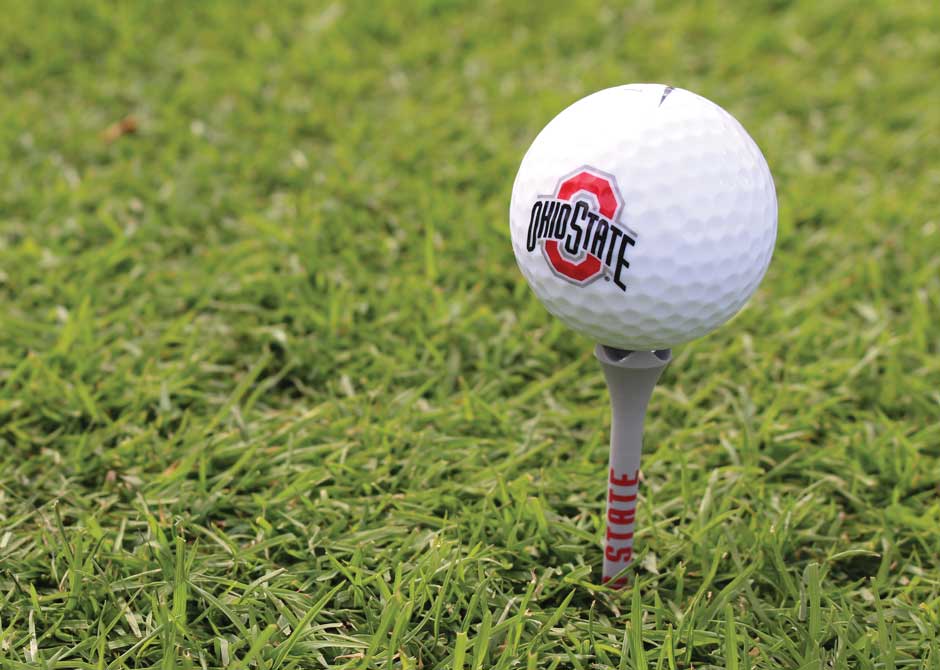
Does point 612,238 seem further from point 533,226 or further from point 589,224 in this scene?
point 533,226

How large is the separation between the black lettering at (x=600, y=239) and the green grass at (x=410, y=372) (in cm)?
73

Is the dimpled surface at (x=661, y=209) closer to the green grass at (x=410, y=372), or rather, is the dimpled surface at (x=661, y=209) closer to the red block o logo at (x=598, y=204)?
the red block o logo at (x=598, y=204)

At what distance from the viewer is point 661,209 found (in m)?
1.69

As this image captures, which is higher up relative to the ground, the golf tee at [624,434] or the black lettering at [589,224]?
the black lettering at [589,224]

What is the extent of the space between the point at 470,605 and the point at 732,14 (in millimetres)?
3638

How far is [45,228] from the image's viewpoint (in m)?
3.27

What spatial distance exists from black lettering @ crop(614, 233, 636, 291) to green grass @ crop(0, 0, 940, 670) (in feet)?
2.19

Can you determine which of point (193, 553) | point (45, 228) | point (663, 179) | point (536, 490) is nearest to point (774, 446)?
point (536, 490)

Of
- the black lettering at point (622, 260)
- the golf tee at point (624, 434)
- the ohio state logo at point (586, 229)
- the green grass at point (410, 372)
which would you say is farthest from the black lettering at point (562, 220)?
A: the green grass at point (410, 372)

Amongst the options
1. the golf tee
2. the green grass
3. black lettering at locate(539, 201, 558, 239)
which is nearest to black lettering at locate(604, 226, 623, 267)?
black lettering at locate(539, 201, 558, 239)

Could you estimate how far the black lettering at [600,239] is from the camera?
1.68 meters

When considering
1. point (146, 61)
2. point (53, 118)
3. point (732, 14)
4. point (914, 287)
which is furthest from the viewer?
point (732, 14)

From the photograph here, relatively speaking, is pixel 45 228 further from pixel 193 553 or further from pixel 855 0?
pixel 855 0

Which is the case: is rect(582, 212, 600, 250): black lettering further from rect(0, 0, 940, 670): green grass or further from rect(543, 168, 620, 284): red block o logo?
rect(0, 0, 940, 670): green grass
